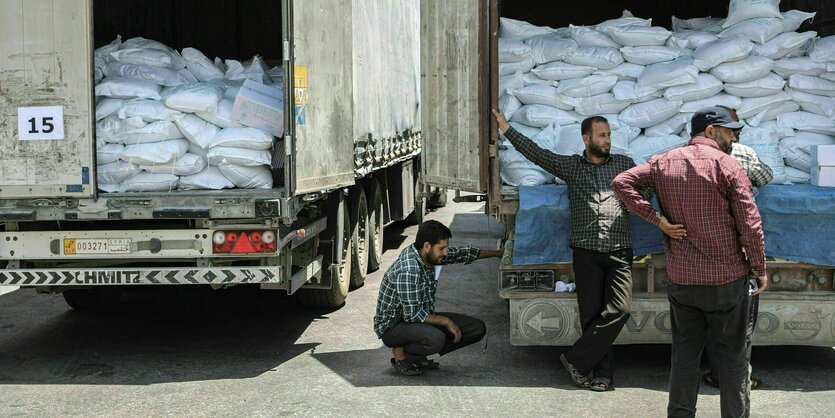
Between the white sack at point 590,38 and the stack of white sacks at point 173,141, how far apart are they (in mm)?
2348

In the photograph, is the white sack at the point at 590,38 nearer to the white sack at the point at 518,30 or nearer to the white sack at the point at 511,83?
the white sack at the point at 518,30

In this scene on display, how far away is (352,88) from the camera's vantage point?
26.7ft

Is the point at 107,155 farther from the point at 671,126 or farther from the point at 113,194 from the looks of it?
the point at 671,126

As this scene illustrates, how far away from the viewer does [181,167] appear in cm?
695

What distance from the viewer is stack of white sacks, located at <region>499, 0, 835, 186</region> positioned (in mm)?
7004

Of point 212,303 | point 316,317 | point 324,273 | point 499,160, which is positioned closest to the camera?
point 499,160

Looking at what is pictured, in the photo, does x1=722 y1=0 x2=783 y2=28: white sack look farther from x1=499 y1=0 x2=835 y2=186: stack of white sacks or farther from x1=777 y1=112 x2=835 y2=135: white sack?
x1=777 y1=112 x2=835 y2=135: white sack

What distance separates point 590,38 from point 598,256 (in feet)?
6.32

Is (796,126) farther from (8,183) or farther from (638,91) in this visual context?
(8,183)

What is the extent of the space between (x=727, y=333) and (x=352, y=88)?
4.06 m

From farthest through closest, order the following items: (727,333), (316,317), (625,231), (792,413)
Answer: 1. (316,317)
2. (625,231)
3. (792,413)
4. (727,333)

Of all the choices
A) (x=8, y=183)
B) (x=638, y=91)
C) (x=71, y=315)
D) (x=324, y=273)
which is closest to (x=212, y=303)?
(x=71, y=315)

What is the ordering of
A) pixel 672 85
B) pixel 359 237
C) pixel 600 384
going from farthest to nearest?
pixel 359 237, pixel 672 85, pixel 600 384

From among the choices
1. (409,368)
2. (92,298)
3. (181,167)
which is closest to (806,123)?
(409,368)
